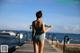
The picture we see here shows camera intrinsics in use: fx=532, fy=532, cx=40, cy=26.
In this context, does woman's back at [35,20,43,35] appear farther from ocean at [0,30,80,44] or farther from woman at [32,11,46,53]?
ocean at [0,30,80,44]

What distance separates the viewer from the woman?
16.1 feet

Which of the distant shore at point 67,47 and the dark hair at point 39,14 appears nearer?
the dark hair at point 39,14

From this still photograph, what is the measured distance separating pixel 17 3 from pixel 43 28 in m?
0.42

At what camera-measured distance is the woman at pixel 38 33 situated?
4.92 meters

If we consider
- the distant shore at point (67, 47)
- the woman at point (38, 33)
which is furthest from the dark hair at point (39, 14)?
the distant shore at point (67, 47)

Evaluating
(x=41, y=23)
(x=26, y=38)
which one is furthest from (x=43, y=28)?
(x=26, y=38)

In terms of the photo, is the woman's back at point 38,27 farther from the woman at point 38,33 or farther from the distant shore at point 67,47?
the distant shore at point 67,47

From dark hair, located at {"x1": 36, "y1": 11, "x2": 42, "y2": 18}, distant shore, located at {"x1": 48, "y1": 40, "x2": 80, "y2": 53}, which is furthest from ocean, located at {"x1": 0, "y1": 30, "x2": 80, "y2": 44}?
dark hair, located at {"x1": 36, "y1": 11, "x2": 42, "y2": 18}

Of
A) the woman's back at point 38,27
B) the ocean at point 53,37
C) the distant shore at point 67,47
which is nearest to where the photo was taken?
the woman's back at point 38,27

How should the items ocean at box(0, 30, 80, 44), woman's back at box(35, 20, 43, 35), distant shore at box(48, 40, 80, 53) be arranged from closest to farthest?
woman's back at box(35, 20, 43, 35) → ocean at box(0, 30, 80, 44) → distant shore at box(48, 40, 80, 53)

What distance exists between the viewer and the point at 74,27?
17.1 feet

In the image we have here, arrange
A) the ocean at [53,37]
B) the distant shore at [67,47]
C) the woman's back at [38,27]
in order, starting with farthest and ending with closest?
the distant shore at [67,47], the ocean at [53,37], the woman's back at [38,27]

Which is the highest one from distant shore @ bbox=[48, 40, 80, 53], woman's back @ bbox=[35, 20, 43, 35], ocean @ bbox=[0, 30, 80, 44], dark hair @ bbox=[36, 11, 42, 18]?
dark hair @ bbox=[36, 11, 42, 18]

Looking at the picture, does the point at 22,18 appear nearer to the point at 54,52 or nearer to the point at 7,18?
the point at 7,18
